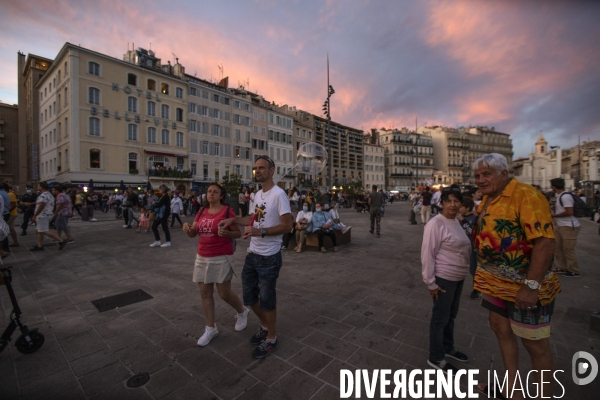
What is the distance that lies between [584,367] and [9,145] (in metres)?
77.3

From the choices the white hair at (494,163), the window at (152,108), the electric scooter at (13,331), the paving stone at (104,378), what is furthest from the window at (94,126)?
the white hair at (494,163)

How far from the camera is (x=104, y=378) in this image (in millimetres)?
2584

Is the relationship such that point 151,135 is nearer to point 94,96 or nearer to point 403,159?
point 94,96

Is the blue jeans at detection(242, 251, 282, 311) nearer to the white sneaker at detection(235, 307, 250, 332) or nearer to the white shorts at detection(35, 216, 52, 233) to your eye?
the white sneaker at detection(235, 307, 250, 332)

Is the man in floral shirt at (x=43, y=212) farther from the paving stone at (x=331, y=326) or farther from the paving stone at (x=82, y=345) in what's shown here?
the paving stone at (x=331, y=326)

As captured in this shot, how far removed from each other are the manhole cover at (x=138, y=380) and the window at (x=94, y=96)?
3691 cm

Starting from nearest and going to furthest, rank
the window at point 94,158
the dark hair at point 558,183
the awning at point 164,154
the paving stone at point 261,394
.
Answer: the paving stone at point 261,394, the dark hair at point 558,183, the window at point 94,158, the awning at point 164,154

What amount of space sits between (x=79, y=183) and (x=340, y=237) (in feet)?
104

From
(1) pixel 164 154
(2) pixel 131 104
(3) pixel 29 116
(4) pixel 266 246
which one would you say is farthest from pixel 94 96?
(4) pixel 266 246

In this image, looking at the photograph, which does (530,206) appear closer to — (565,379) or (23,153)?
(565,379)

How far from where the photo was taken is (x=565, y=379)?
8.55ft

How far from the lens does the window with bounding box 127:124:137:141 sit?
33.2m

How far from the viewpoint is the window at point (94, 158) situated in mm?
30469

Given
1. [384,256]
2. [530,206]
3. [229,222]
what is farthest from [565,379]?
[384,256]
